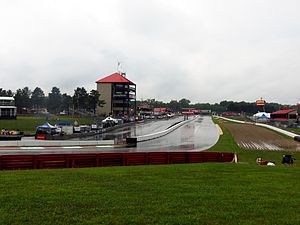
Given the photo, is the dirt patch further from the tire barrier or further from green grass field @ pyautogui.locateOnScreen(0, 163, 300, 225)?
green grass field @ pyautogui.locateOnScreen(0, 163, 300, 225)

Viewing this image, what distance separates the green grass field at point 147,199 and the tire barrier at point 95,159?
6.00m

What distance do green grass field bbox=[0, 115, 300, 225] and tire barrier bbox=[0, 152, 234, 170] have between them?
19.7ft

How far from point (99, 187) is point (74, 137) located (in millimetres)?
37013

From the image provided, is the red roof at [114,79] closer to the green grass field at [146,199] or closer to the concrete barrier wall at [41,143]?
the concrete barrier wall at [41,143]

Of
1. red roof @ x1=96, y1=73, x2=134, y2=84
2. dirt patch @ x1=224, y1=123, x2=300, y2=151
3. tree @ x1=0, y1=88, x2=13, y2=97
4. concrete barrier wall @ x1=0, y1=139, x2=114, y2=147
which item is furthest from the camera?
red roof @ x1=96, y1=73, x2=134, y2=84

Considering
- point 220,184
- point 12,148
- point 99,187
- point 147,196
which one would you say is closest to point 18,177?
point 99,187

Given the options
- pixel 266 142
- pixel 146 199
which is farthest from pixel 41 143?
pixel 266 142

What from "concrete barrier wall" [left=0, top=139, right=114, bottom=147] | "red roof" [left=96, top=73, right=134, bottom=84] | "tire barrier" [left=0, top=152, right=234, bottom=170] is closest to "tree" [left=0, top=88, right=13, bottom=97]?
"red roof" [left=96, top=73, right=134, bottom=84]

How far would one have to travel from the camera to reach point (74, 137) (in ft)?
154

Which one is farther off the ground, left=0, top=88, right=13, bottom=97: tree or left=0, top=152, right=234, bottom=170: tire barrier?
left=0, top=88, right=13, bottom=97: tree

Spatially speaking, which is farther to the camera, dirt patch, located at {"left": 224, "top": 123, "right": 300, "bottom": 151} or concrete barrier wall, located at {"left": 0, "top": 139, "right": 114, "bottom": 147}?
dirt patch, located at {"left": 224, "top": 123, "right": 300, "bottom": 151}

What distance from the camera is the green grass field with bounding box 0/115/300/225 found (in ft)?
25.7

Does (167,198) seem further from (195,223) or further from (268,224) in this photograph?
(268,224)

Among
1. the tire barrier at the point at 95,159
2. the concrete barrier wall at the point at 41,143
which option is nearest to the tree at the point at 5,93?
the concrete barrier wall at the point at 41,143
